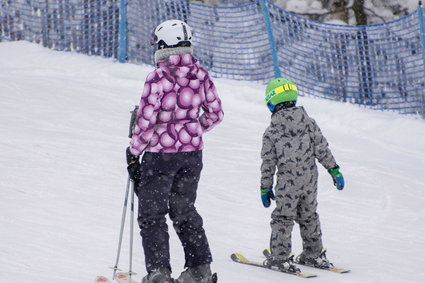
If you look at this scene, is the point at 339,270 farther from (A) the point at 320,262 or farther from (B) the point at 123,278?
(B) the point at 123,278

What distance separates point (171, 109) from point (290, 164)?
1.54 metres

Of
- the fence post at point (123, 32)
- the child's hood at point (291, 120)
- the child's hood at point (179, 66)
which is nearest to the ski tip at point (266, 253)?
the child's hood at point (291, 120)

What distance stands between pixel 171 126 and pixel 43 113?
20.9 feet

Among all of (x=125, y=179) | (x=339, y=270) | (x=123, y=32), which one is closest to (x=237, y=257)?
(x=339, y=270)

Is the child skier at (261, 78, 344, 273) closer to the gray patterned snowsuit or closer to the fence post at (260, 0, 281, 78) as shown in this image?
the gray patterned snowsuit

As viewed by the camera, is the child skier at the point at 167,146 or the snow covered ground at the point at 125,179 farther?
the snow covered ground at the point at 125,179

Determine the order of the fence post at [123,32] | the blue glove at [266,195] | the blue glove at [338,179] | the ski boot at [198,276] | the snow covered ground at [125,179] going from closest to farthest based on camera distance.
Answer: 1. the ski boot at [198,276]
2. the snow covered ground at [125,179]
3. the blue glove at [266,195]
4. the blue glove at [338,179]
5. the fence post at [123,32]

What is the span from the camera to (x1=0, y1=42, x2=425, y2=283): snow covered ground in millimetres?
5602

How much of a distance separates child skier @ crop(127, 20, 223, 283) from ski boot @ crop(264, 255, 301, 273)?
1.16 metres

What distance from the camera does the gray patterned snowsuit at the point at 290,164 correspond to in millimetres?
5738

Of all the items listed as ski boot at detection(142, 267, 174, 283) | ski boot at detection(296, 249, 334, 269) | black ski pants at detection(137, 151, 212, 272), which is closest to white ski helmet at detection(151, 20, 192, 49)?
black ski pants at detection(137, 151, 212, 272)

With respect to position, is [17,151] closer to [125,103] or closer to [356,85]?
[125,103]

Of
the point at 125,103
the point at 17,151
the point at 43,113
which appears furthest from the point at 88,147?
the point at 125,103

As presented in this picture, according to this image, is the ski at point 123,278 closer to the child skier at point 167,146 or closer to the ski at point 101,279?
the ski at point 101,279
